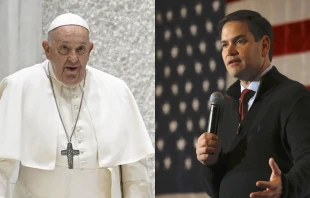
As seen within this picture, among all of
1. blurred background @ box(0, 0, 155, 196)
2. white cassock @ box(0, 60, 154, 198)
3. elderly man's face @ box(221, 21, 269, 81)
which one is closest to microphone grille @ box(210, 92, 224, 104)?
elderly man's face @ box(221, 21, 269, 81)

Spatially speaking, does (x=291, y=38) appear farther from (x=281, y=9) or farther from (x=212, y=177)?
(x=212, y=177)

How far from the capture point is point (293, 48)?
3.68m

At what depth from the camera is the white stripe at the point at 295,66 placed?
3.63 m

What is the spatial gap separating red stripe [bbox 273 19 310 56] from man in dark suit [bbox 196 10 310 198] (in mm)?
35

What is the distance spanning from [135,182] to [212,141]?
1.33 feet

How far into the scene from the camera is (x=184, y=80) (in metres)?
4.14

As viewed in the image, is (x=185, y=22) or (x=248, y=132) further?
(x=185, y=22)

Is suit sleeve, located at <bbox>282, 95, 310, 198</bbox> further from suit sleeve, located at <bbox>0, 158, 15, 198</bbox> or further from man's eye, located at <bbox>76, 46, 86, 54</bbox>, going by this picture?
suit sleeve, located at <bbox>0, 158, 15, 198</bbox>

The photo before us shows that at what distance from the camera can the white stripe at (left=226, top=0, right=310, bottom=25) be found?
366cm

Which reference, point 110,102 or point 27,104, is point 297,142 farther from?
point 27,104

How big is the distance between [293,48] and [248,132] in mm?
398

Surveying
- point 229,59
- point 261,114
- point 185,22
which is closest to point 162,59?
point 185,22

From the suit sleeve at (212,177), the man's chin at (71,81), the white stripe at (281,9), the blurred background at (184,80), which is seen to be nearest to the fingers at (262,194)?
the suit sleeve at (212,177)

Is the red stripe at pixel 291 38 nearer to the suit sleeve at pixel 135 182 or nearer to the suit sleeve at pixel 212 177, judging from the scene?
the suit sleeve at pixel 212 177
